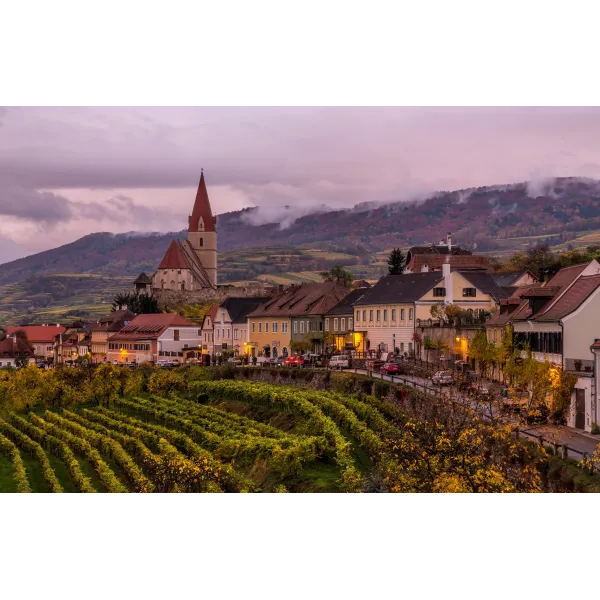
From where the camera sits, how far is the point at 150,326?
336ft

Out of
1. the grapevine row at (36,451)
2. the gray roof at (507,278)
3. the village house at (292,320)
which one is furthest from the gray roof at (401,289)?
the grapevine row at (36,451)

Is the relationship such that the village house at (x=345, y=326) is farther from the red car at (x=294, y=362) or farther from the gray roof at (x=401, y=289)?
the red car at (x=294, y=362)

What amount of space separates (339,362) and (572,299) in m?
20.9

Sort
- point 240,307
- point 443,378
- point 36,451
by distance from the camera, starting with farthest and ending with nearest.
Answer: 1. point 240,307
2. point 443,378
3. point 36,451

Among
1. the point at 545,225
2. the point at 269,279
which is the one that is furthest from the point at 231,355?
the point at 545,225

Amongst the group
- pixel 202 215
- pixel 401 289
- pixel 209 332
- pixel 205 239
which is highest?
pixel 202 215

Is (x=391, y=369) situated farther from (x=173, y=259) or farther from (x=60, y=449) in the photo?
(x=173, y=259)

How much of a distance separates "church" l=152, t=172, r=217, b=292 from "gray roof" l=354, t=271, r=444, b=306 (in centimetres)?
6004

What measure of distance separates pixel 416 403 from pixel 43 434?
1843 cm

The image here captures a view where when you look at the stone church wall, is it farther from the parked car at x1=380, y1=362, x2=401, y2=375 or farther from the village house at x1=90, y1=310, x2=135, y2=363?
the parked car at x1=380, y1=362, x2=401, y2=375

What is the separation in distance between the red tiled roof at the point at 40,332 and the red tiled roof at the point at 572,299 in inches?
2739

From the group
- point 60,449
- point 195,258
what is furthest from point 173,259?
point 60,449

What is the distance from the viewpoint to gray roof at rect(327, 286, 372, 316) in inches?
3132

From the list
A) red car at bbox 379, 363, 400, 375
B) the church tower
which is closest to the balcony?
red car at bbox 379, 363, 400, 375
